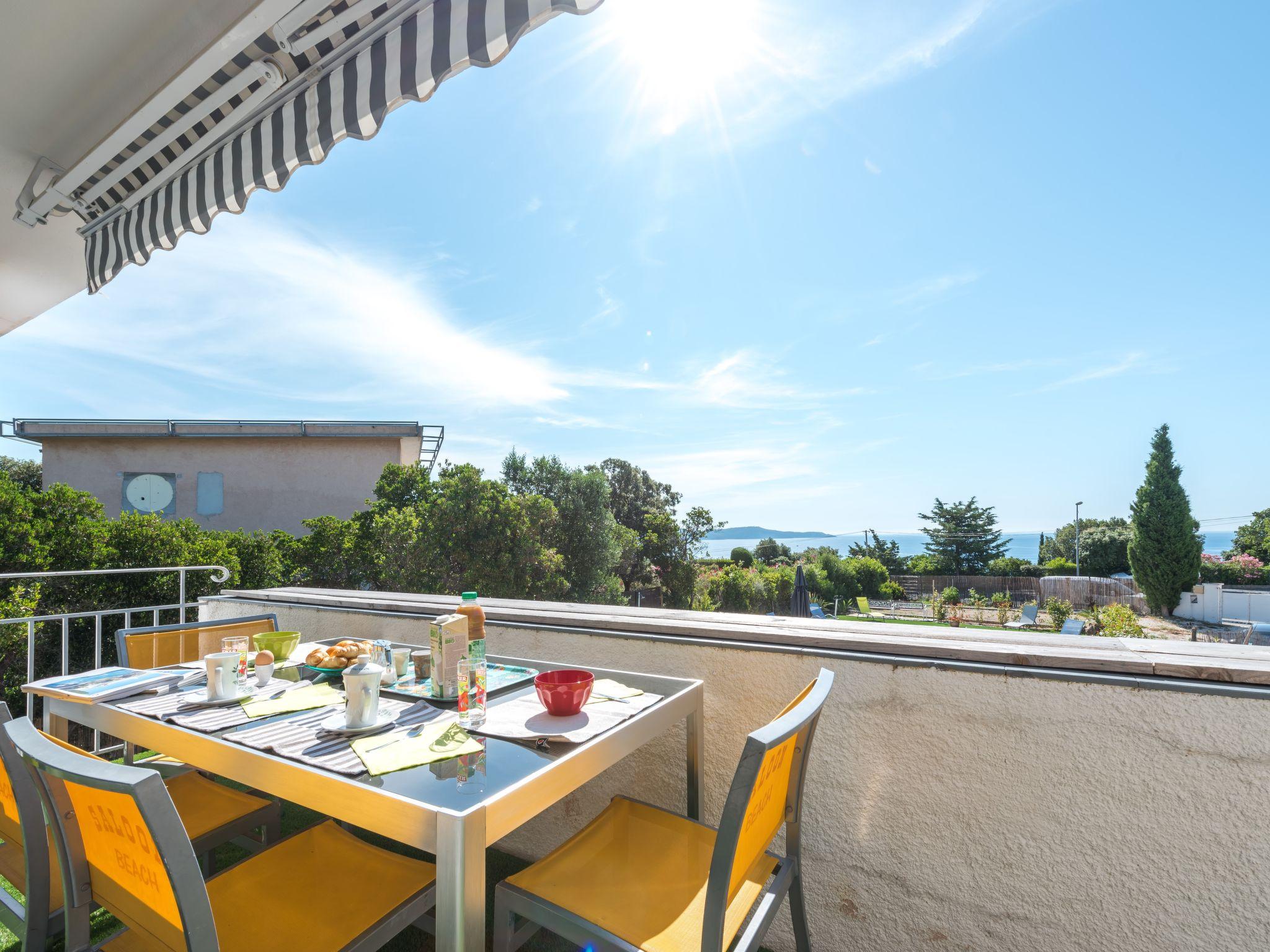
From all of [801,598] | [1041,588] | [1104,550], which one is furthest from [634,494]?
[1104,550]

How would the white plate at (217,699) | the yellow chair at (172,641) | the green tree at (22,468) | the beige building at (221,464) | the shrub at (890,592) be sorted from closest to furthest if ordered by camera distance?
the white plate at (217,699) → the yellow chair at (172,641) → the beige building at (221,464) → the green tree at (22,468) → the shrub at (890,592)

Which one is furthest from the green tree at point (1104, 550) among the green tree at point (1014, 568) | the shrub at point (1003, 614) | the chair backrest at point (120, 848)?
the chair backrest at point (120, 848)

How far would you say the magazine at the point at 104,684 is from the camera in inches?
53.4

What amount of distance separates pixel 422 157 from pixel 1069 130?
58.2 feet

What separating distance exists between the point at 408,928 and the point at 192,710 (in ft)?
2.91

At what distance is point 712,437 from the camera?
47.7 m

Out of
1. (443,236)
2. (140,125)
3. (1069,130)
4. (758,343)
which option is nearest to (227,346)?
(443,236)

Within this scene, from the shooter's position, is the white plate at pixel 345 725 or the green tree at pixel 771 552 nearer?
the white plate at pixel 345 725

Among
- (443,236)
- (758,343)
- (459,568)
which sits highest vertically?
(758,343)

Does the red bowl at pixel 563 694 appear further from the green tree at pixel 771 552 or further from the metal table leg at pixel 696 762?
the green tree at pixel 771 552

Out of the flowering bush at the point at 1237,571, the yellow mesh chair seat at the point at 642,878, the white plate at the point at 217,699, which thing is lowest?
the flowering bush at the point at 1237,571

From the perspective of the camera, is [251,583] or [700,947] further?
[251,583]

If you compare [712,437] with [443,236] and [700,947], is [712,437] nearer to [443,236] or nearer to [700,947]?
[443,236]

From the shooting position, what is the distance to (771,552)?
32.4 metres
